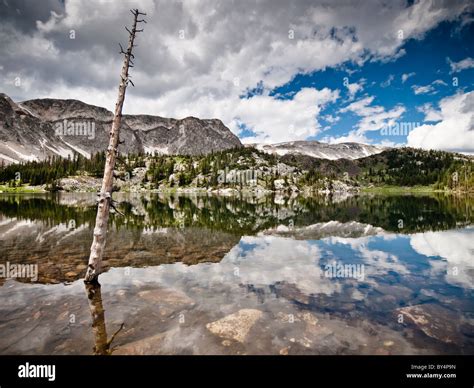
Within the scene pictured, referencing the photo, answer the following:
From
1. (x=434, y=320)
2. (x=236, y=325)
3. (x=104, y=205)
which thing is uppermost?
(x=104, y=205)

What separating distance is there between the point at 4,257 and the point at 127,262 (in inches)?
357

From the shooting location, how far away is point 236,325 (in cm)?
1006

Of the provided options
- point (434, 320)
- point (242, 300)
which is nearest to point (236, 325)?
point (242, 300)

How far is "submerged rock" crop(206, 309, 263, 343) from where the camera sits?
930 centimetres

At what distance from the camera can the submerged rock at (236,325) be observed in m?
9.30

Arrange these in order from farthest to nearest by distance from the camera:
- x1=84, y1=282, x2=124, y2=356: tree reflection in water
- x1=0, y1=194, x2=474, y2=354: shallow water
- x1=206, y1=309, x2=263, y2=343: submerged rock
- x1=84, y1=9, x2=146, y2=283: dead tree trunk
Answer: x1=84, y1=9, x2=146, y2=283: dead tree trunk → x1=206, y1=309, x2=263, y2=343: submerged rock → x1=0, y1=194, x2=474, y2=354: shallow water → x1=84, y1=282, x2=124, y2=356: tree reflection in water

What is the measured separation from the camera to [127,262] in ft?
64.3

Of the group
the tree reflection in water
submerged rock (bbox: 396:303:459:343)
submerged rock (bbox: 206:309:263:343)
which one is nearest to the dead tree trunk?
the tree reflection in water

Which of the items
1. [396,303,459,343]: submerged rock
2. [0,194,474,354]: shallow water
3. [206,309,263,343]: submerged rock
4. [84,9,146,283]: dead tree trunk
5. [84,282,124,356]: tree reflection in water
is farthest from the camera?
[84,9,146,283]: dead tree trunk

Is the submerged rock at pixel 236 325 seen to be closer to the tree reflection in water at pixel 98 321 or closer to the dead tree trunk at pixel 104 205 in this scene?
the tree reflection in water at pixel 98 321

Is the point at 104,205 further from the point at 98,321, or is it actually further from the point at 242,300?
the point at 242,300

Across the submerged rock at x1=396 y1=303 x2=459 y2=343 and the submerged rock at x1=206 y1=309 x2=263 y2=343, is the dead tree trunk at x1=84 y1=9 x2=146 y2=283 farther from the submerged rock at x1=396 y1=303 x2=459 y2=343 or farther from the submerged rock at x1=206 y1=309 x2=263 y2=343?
the submerged rock at x1=396 y1=303 x2=459 y2=343

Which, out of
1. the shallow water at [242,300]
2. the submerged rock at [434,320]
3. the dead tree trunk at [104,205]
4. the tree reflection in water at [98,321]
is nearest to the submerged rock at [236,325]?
the shallow water at [242,300]
